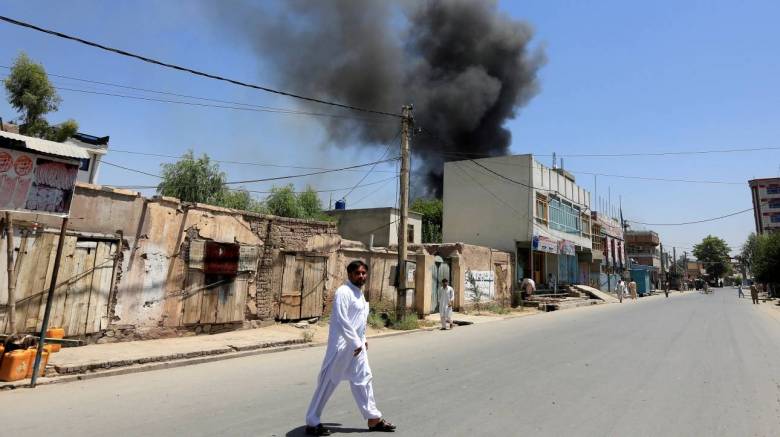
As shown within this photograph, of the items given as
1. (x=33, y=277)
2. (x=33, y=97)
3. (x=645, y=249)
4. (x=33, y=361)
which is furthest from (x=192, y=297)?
(x=645, y=249)

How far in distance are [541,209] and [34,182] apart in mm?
26945

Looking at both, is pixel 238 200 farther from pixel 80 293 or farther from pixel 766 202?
pixel 766 202

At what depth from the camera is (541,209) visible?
29062 mm

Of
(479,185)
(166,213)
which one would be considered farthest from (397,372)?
(479,185)

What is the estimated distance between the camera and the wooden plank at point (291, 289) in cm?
1226

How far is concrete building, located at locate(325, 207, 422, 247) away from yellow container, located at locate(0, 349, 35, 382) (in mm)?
24326

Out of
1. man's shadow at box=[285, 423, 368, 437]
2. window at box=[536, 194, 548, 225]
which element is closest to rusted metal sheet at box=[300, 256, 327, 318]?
man's shadow at box=[285, 423, 368, 437]

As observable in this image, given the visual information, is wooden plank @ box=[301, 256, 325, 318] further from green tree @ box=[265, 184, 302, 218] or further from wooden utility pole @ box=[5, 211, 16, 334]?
green tree @ box=[265, 184, 302, 218]

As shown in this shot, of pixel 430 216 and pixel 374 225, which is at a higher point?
pixel 430 216

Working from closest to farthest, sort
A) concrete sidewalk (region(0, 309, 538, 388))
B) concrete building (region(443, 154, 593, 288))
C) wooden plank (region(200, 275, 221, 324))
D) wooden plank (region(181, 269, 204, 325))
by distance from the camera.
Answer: concrete sidewalk (region(0, 309, 538, 388)) < wooden plank (region(181, 269, 204, 325)) < wooden plank (region(200, 275, 221, 324)) < concrete building (region(443, 154, 593, 288))

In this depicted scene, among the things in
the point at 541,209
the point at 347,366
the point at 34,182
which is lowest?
the point at 347,366

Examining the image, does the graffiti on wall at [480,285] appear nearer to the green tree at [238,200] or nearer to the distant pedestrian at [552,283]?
the distant pedestrian at [552,283]

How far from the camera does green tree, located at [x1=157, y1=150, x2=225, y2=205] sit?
29.6 meters

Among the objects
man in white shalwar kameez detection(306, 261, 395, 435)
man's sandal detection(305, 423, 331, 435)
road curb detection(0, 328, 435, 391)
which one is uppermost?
man in white shalwar kameez detection(306, 261, 395, 435)
